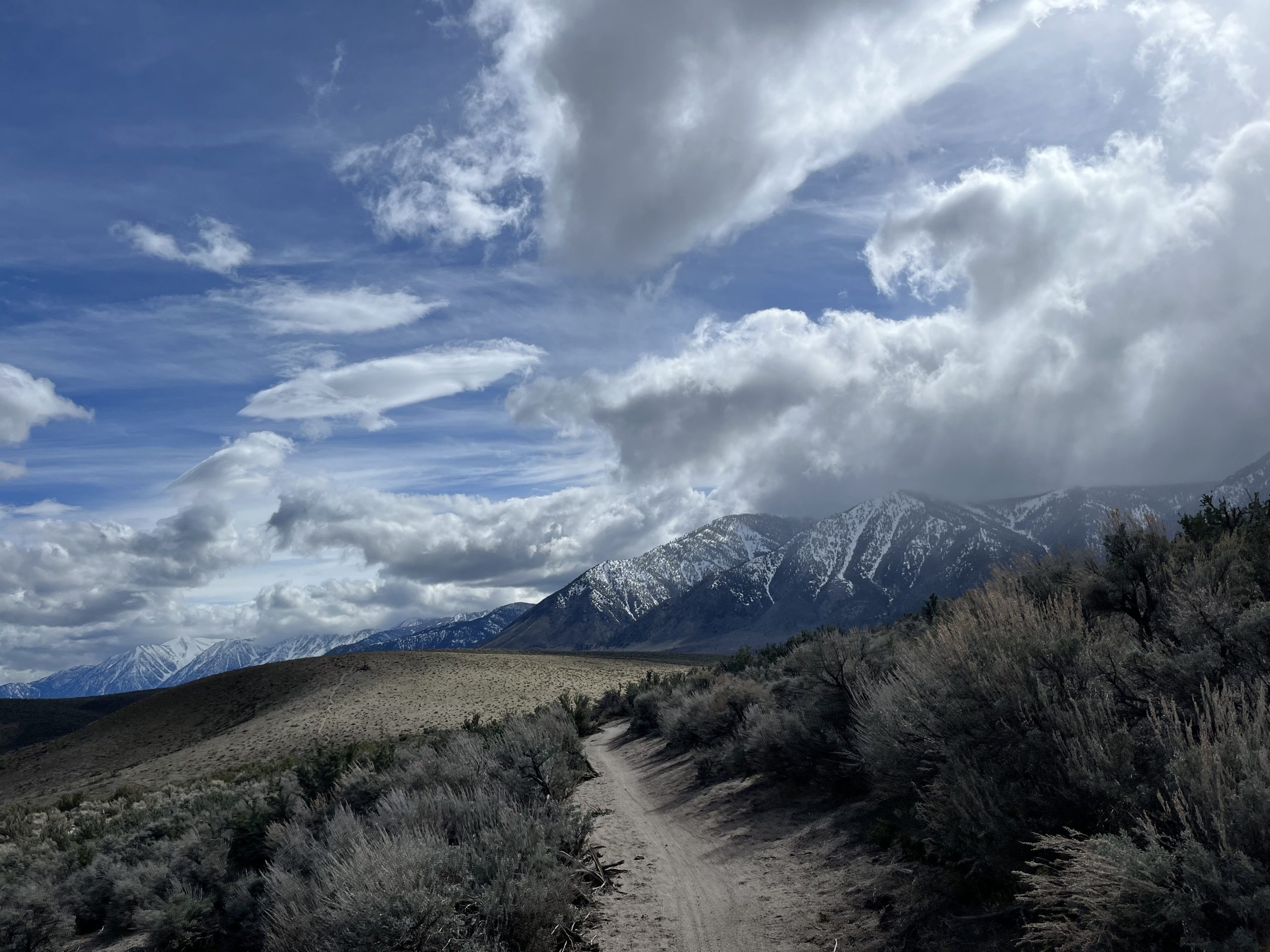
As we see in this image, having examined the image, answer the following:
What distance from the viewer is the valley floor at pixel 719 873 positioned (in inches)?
323

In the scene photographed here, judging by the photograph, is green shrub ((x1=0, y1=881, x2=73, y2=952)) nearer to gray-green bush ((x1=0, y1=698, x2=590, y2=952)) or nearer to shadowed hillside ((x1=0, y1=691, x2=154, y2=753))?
gray-green bush ((x1=0, y1=698, x2=590, y2=952))

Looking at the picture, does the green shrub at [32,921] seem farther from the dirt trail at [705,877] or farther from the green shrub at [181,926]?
the dirt trail at [705,877]

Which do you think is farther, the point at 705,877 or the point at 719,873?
the point at 719,873

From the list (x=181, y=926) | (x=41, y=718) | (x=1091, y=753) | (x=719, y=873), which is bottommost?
(x=719, y=873)

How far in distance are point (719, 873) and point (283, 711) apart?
5546 cm

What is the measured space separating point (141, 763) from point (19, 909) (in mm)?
41631

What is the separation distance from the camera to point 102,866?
1455cm

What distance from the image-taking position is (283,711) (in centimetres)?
5534

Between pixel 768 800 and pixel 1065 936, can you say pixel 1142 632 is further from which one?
pixel 768 800

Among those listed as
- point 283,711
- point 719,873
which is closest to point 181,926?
point 719,873

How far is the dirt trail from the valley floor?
0.8 inches

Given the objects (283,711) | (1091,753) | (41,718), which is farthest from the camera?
(41,718)

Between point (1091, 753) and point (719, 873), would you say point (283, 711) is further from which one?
point (1091, 753)

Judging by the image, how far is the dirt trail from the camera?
8227mm
